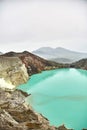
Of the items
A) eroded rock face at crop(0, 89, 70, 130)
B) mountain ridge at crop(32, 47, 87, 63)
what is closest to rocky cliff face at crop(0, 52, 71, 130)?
eroded rock face at crop(0, 89, 70, 130)

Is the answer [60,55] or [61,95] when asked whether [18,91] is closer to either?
[61,95]

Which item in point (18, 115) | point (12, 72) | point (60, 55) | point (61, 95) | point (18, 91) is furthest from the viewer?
point (60, 55)

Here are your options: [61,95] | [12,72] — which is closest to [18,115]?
[61,95]

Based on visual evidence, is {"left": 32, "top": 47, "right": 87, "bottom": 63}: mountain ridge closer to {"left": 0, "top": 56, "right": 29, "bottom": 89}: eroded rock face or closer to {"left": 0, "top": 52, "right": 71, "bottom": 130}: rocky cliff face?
{"left": 0, "top": 52, "right": 71, "bottom": 130}: rocky cliff face

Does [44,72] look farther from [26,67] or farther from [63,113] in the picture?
[63,113]

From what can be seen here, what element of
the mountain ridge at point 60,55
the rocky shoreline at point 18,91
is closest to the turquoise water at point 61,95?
the rocky shoreline at point 18,91

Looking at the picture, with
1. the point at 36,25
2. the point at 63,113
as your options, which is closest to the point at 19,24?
the point at 36,25

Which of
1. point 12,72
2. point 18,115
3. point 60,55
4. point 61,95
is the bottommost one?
point 18,115
